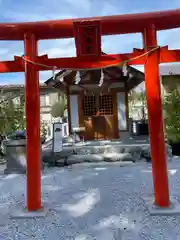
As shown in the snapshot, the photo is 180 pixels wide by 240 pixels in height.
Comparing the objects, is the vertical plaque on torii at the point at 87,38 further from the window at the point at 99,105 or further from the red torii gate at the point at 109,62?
the window at the point at 99,105

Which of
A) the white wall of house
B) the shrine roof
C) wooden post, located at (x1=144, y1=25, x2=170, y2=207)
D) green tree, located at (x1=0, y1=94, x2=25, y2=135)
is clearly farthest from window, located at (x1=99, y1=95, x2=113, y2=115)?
wooden post, located at (x1=144, y1=25, x2=170, y2=207)

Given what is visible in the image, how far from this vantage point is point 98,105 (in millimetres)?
11055

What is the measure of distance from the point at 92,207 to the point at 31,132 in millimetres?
1799

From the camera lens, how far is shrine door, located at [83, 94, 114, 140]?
11.1 metres

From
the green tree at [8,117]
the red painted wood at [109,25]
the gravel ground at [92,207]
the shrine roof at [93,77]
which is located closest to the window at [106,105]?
the shrine roof at [93,77]

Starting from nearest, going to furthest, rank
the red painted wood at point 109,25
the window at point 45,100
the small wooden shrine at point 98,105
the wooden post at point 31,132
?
the red painted wood at point 109,25, the wooden post at point 31,132, the small wooden shrine at point 98,105, the window at point 45,100

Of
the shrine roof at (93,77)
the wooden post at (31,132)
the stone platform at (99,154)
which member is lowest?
the stone platform at (99,154)

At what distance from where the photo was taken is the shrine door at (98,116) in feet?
36.4

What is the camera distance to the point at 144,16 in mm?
4219

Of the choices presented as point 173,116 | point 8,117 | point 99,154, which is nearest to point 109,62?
point 99,154

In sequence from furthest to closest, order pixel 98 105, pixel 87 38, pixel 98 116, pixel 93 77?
pixel 98 116, pixel 98 105, pixel 93 77, pixel 87 38

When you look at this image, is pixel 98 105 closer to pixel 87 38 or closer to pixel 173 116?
pixel 173 116

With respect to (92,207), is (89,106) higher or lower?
higher

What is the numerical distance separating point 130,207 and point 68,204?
1206 millimetres
